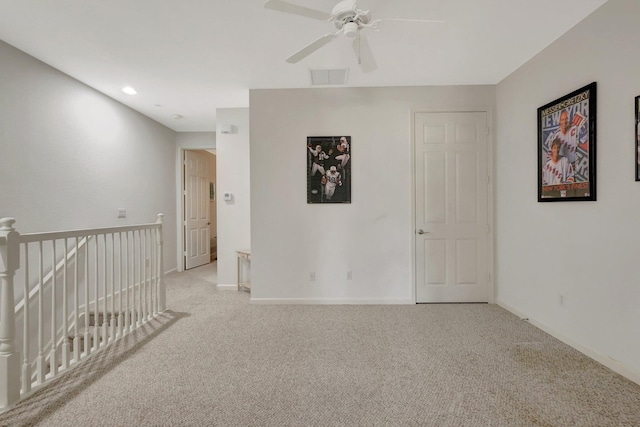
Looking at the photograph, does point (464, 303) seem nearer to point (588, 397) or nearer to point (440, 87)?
point (588, 397)

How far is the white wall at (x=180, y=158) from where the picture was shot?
5633mm

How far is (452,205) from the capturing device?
361 centimetres

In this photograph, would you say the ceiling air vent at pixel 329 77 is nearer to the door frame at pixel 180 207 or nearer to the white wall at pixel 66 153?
the white wall at pixel 66 153

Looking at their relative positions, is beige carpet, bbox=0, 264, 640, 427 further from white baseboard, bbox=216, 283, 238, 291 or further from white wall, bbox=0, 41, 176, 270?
white wall, bbox=0, 41, 176, 270

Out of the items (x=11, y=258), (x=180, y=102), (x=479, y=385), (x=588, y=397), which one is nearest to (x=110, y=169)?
(x=180, y=102)

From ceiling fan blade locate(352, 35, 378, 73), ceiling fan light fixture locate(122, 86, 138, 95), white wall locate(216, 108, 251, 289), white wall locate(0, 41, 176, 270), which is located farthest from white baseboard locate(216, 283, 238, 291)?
ceiling fan blade locate(352, 35, 378, 73)

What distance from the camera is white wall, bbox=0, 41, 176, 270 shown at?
9.06 ft

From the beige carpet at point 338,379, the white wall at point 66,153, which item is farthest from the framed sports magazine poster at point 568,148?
the white wall at point 66,153

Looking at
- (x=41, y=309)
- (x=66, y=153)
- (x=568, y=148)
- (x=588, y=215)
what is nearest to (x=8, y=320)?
(x=41, y=309)

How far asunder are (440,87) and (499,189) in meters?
1.41

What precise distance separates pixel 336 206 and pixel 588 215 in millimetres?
2326

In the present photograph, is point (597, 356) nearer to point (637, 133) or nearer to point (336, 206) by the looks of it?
point (637, 133)

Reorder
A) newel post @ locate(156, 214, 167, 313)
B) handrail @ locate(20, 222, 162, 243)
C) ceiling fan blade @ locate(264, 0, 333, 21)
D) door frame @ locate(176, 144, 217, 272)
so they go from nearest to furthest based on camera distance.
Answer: ceiling fan blade @ locate(264, 0, 333, 21)
handrail @ locate(20, 222, 162, 243)
newel post @ locate(156, 214, 167, 313)
door frame @ locate(176, 144, 217, 272)

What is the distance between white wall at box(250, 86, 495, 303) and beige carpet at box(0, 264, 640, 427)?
2.08 feet
